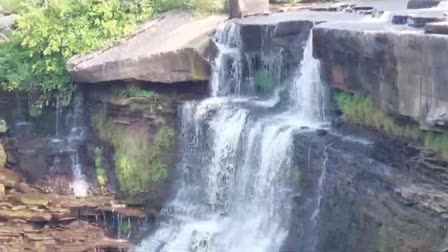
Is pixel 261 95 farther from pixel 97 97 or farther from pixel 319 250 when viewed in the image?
pixel 319 250

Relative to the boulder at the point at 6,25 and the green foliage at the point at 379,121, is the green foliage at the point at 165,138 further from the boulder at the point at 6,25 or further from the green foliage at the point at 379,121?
the boulder at the point at 6,25

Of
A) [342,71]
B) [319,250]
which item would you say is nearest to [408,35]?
[342,71]

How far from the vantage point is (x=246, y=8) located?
56.7ft

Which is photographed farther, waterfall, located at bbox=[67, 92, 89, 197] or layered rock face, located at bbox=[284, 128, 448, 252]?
waterfall, located at bbox=[67, 92, 89, 197]

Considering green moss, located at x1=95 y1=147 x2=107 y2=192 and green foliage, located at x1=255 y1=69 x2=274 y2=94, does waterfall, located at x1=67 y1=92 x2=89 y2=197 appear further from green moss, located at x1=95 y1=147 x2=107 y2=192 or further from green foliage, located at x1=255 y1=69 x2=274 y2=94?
green foliage, located at x1=255 y1=69 x2=274 y2=94

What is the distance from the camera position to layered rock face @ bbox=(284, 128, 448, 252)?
10.7m

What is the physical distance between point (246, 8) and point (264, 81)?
6.96 feet

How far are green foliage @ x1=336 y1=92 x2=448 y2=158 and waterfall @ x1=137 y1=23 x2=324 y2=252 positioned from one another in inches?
30.3

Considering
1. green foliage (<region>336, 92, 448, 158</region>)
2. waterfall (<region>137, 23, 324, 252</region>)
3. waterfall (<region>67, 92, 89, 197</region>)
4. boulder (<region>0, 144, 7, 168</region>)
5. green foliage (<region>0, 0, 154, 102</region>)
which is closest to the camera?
green foliage (<region>336, 92, 448, 158</region>)

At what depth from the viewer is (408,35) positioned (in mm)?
11242

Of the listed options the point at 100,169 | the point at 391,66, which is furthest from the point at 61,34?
the point at 391,66

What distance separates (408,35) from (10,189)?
8.07 meters

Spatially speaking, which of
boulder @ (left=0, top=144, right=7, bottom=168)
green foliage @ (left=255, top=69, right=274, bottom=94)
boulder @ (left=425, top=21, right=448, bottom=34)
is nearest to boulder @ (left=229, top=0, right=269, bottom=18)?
green foliage @ (left=255, top=69, right=274, bottom=94)

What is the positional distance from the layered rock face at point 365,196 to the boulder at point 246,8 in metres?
4.66
